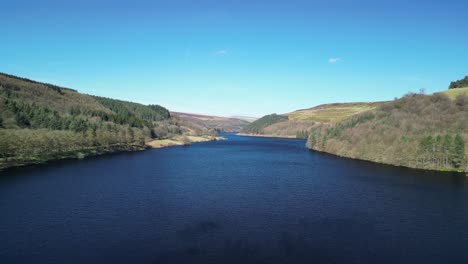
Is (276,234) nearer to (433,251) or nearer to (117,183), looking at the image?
(433,251)

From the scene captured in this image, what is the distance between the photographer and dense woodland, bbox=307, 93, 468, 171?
293 ft

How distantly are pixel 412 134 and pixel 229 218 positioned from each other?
86.0 metres

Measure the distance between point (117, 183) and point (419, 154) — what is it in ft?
290

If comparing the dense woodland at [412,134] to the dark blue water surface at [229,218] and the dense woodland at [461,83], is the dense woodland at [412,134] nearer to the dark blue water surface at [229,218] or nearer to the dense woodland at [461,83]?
the dark blue water surface at [229,218]

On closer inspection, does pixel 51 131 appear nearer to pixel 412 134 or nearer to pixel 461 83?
pixel 412 134

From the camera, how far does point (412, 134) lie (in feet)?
338

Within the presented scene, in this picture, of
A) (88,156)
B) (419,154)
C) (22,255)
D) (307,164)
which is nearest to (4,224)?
(22,255)

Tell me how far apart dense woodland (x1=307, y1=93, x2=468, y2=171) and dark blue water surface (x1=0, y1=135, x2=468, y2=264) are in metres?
14.3

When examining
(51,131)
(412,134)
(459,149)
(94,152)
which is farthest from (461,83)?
(51,131)

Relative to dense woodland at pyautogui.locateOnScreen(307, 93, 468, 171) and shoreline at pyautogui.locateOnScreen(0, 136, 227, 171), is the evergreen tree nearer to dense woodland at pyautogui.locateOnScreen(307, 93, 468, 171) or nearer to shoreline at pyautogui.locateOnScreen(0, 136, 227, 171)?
dense woodland at pyautogui.locateOnScreen(307, 93, 468, 171)

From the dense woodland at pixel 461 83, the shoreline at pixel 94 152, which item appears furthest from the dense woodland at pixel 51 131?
the dense woodland at pixel 461 83

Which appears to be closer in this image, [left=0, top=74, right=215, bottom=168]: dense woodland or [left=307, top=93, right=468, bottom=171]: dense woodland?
[left=307, top=93, right=468, bottom=171]: dense woodland

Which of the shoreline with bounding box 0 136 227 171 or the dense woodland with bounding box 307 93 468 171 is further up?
the dense woodland with bounding box 307 93 468 171

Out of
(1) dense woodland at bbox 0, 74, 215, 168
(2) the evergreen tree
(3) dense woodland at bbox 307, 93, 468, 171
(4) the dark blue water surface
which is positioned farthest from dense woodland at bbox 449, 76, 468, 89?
(1) dense woodland at bbox 0, 74, 215, 168
